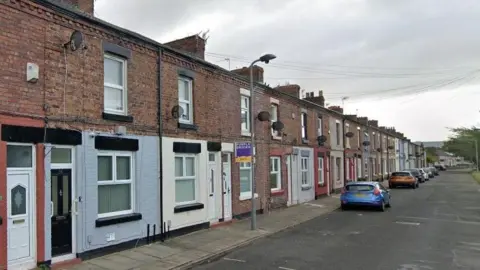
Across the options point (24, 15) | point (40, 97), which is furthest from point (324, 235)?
point (24, 15)

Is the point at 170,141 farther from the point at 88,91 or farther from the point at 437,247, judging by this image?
the point at 437,247

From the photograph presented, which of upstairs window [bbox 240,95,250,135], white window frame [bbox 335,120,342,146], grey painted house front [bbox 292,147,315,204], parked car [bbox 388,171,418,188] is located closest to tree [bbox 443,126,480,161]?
parked car [bbox 388,171,418,188]

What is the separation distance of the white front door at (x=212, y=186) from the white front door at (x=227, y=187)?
23.8 inches

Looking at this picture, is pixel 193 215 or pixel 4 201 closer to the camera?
pixel 4 201

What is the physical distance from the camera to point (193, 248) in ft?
38.0

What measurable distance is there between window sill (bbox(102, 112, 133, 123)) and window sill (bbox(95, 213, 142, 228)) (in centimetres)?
243

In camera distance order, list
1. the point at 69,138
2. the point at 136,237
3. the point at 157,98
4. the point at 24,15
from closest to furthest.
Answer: the point at 24,15 → the point at 69,138 → the point at 136,237 → the point at 157,98

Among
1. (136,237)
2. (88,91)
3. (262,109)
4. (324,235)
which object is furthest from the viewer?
(262,109)

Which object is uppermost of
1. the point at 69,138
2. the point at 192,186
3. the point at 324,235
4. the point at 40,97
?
the point at 40,97

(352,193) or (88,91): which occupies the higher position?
(88,91)

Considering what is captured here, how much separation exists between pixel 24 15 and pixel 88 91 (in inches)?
85.6

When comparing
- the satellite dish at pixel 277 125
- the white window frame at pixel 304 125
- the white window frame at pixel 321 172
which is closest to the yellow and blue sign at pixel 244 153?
the satellite dish at pixel 277 125

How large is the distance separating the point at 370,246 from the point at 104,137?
7.51 metres

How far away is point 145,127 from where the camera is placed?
12.2 m
